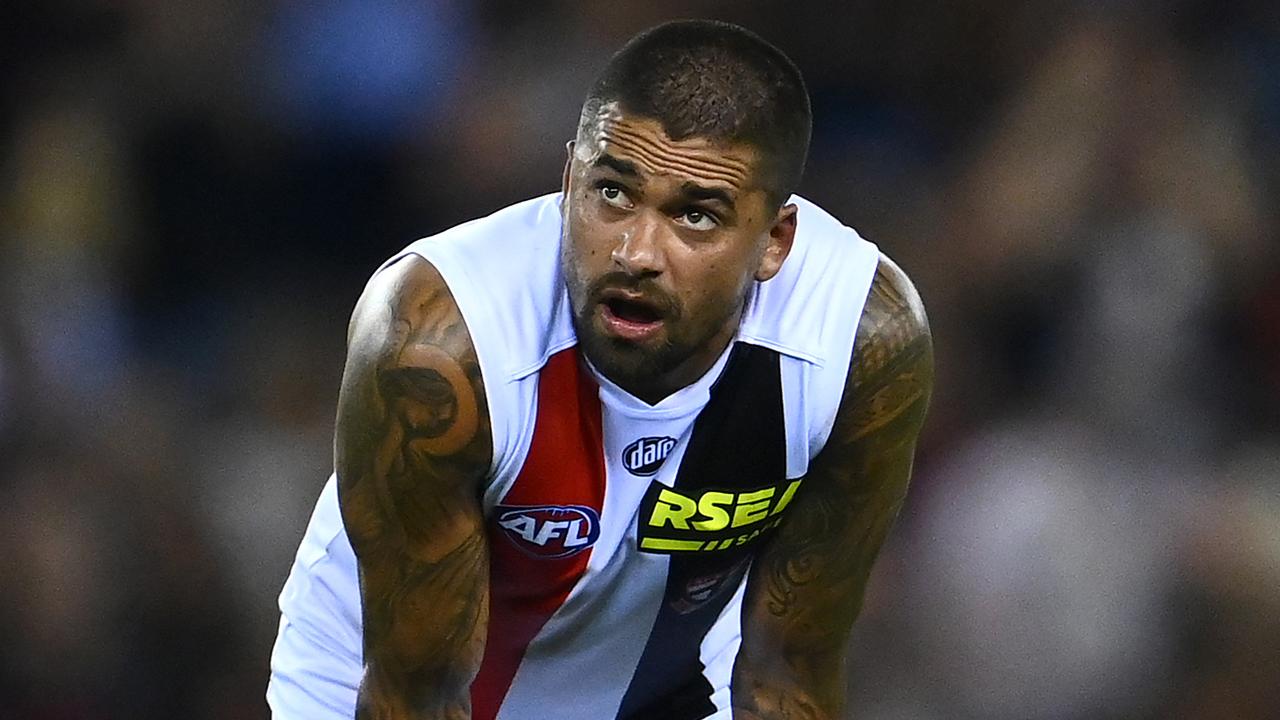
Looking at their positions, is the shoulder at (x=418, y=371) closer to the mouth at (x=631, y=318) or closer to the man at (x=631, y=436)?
the man at (x=631, y=436)

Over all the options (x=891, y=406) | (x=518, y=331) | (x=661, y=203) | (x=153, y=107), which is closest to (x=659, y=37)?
(x=661, y=203)

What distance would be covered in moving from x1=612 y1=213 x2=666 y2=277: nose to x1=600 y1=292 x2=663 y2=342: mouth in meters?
0.07

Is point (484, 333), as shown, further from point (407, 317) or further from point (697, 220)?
point (697, 220)

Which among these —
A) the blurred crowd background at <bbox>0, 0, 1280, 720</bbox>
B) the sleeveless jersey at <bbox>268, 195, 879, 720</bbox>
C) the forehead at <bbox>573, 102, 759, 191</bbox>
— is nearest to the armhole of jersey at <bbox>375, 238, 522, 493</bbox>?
the sleeveless jersey at <bbox>268, 195, 879, 720</bbox>

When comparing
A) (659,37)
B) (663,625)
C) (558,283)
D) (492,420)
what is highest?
(659,37)

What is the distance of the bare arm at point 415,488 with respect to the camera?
8.93ft

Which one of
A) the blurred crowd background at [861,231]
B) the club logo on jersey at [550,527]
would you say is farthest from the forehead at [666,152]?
the blurred crowd background at [861,231]

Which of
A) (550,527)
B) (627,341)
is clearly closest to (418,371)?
(627,341)

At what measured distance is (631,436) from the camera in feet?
9.93

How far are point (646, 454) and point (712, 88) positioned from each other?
2.11 feet

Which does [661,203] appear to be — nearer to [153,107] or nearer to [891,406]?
[891,406]

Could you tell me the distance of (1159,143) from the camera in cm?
602

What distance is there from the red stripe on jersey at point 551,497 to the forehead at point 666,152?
1.19 feet

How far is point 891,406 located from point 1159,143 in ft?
10.8
